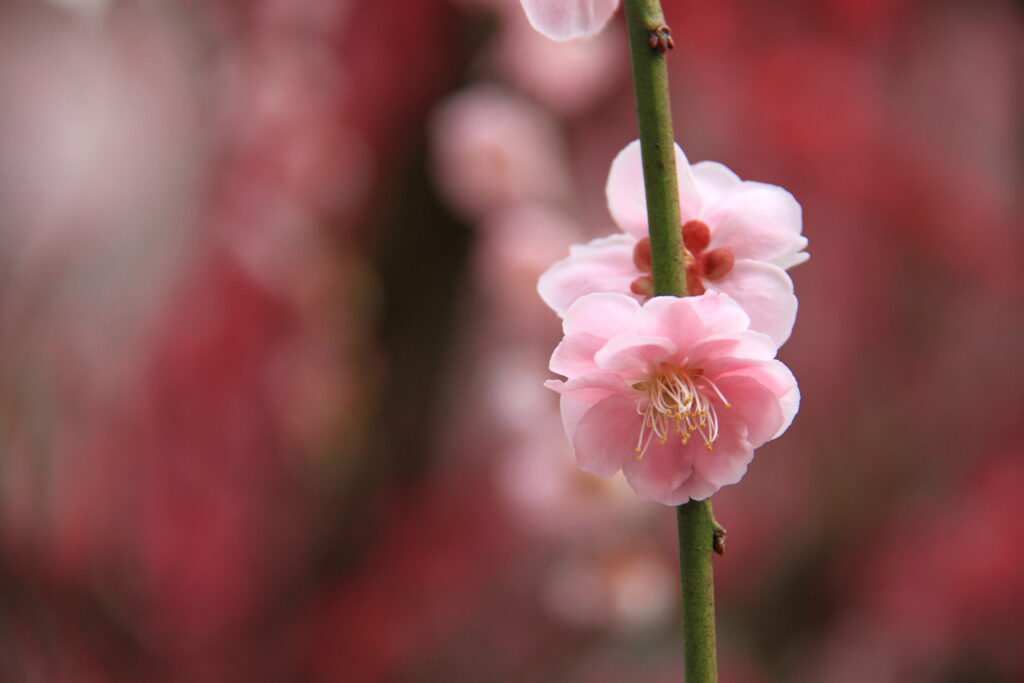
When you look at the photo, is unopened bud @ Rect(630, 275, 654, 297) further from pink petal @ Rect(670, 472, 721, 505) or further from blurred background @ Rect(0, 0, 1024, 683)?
blurred background @ Rect(0, 0, 1024, 683)

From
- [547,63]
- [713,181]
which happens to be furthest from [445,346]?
[713,181]

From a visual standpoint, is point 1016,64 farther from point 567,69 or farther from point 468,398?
point 468,398

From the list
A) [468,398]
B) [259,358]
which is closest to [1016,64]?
[468,398]

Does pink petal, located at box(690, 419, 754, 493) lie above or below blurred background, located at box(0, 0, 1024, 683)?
below

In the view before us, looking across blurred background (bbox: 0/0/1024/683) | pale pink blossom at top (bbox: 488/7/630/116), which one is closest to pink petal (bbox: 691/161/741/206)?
blurred background (bbox: 0/0/1024/683)

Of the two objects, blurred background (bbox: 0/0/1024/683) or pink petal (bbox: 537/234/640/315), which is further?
blurred background (bbox: 0/0/1024/683)

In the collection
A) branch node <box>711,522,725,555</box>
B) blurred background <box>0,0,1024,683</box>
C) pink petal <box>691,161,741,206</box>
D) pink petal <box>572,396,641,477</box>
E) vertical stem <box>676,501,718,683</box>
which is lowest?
vertical stem <box>676,501,718,683</box>

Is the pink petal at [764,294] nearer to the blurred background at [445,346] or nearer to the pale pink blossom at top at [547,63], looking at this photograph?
the blurred background at [445,346]

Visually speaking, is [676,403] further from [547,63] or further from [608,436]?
→ [547,63]
